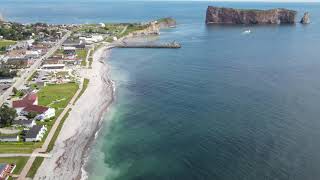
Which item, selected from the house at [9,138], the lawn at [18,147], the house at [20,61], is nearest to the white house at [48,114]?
the house at [9,138]

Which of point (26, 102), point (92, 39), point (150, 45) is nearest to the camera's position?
point (26, 102)

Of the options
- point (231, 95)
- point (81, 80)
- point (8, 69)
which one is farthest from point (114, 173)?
point (8, 69)

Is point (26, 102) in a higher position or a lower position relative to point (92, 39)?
lower

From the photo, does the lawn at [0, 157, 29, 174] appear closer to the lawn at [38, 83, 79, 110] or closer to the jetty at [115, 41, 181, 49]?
the lawn at [38, 83, 79, 110]

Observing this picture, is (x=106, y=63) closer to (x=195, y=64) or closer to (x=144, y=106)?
(x=195, y=64)

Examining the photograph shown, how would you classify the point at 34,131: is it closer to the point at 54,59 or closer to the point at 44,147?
the point at 44,147

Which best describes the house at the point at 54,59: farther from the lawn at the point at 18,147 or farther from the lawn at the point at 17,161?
the lawn at the point at 17,161

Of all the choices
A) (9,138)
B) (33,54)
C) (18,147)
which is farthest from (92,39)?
(18,147)
